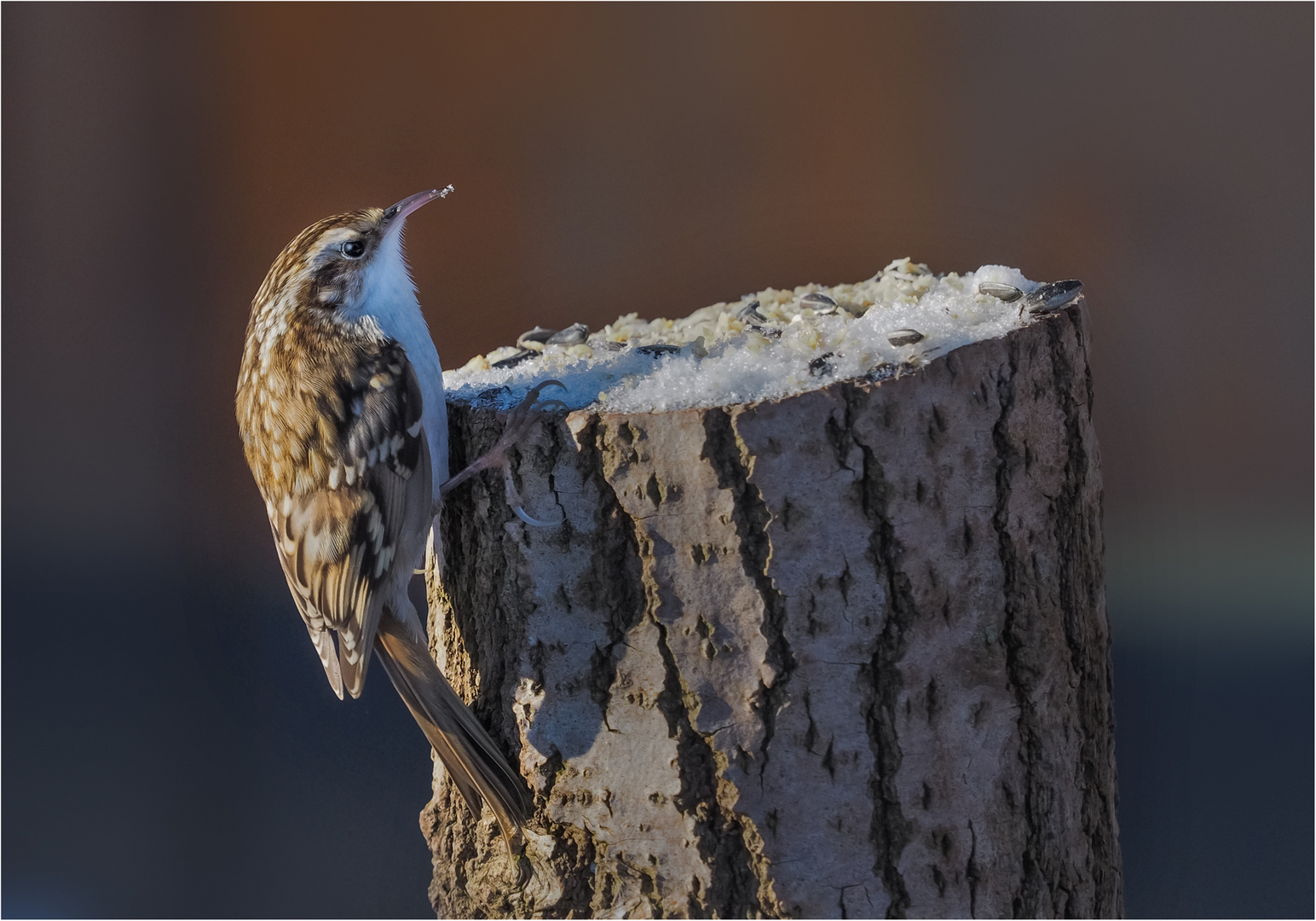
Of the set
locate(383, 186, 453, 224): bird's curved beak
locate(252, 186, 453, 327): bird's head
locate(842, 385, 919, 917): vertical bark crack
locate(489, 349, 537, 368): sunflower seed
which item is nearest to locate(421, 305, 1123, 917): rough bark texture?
locate(842, 385, 919, 917): vertical bark crack

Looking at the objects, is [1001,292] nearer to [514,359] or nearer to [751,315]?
[751,315]

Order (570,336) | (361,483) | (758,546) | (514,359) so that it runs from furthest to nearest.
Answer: (570,336)
(514,359)
(361,483)
(758,546)

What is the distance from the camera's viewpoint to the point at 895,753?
4.18 feet

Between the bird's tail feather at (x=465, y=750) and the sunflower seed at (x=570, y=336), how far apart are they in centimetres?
67

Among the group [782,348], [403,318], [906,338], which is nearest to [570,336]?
[403,318]

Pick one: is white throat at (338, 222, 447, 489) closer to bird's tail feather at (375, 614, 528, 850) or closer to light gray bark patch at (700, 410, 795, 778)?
bird's tail feather at (375, 614, 528, 850)

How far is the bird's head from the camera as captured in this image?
5.28 feet

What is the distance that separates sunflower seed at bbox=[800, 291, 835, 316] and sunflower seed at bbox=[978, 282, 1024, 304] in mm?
287

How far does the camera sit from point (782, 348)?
133 cm

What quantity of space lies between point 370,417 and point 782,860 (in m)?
0.86

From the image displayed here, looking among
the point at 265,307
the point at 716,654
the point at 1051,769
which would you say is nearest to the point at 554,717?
the point at 716,654

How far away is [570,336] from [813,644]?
2.75 feet

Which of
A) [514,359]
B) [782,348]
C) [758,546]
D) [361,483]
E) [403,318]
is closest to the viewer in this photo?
[758,546]

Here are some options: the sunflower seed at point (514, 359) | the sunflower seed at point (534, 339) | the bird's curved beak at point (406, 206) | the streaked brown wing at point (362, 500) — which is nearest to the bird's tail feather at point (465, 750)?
the streaked brown wing at point (362, 500)
